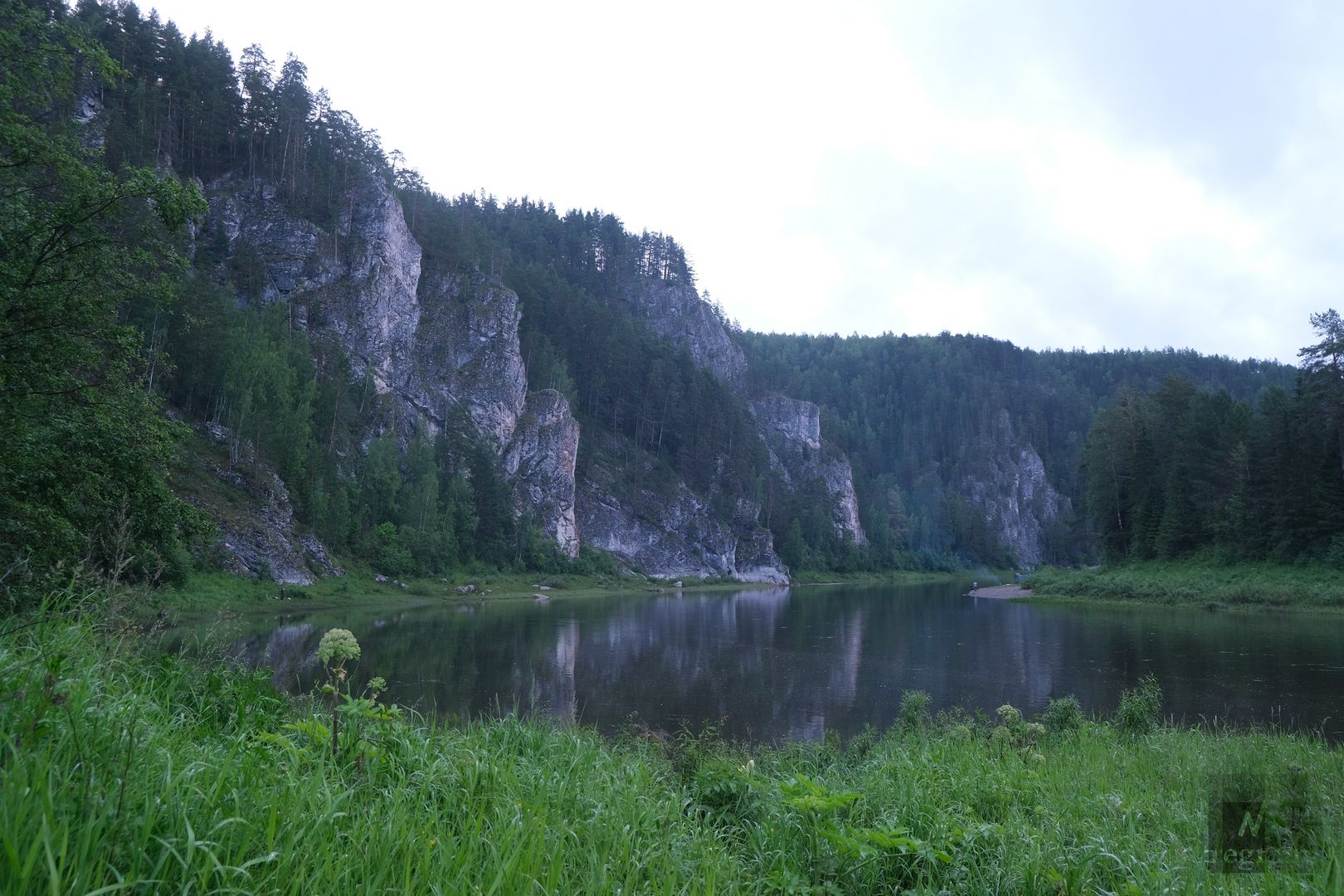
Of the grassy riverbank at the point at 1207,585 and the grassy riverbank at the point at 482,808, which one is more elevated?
the grassy riverbank at the point at 482,808

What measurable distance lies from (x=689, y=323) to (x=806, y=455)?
2899cm

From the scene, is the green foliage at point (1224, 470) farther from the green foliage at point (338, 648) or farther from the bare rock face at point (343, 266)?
the bare rock face at point (343, 266)

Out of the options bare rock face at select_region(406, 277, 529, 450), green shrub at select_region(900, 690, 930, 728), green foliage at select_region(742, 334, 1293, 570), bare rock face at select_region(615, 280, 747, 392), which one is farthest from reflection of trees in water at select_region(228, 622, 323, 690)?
bare rock face at select_region(615, 280, 747, 392)

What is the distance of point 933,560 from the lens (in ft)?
386

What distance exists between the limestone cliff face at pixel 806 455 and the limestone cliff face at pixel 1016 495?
3908 centimetres

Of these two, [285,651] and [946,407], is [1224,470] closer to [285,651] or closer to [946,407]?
[285,651]

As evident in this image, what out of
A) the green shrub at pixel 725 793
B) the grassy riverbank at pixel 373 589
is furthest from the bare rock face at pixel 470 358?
the green shrub at pixel 725 793

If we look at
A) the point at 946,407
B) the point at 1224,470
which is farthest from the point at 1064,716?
the point at 946,407

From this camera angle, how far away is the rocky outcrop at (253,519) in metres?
37.7

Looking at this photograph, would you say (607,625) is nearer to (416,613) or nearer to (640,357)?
(416,613)

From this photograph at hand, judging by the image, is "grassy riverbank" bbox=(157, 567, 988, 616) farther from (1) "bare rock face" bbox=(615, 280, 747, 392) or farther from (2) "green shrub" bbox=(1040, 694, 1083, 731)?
(1) "bare rock face" bbox=(615, 280, 747, 392)

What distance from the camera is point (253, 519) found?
132 ft

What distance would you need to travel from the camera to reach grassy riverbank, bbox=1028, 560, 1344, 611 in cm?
3778

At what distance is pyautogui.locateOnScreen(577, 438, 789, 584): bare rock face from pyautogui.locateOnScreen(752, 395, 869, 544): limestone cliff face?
68.3ft
